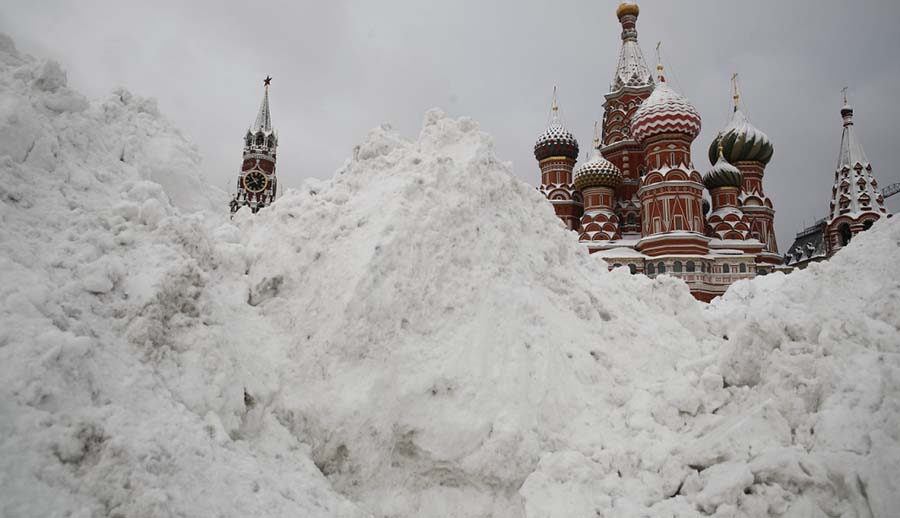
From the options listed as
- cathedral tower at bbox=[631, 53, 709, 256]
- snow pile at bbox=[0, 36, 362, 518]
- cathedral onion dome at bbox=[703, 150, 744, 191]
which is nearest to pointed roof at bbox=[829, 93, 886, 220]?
cathedral onion dome at bbox=[703, 150, 744, 191]

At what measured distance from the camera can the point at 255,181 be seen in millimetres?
44156

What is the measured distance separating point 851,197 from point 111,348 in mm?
35508

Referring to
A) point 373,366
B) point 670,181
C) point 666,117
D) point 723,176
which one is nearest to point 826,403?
point 373,366

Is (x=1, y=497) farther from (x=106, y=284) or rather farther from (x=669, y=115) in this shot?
(x=669, y=115)

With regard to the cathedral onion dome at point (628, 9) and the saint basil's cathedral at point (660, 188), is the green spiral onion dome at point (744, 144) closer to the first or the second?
the saint basil's cathedral at point (660, 188)

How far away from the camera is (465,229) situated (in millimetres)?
5656

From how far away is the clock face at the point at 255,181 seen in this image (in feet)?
144

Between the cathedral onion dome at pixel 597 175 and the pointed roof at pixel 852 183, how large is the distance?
42.6 ft

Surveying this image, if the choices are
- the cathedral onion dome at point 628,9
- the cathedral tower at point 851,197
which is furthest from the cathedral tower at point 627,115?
the cathedral tower at point 851,197

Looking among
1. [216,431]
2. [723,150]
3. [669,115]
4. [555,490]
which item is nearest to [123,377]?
[216,431]

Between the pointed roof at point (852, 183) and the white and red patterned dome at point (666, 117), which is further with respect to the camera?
the pointed roof at point (852, 183)

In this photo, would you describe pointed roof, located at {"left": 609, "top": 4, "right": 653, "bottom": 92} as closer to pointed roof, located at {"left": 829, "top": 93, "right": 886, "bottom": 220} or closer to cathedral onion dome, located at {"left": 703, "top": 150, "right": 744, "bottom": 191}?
cathedral onion dome, located at {"left": 703, "top": 150, "right": 744, "bottom": 191}

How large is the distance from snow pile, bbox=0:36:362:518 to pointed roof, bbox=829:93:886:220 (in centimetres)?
3386

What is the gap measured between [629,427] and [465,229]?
2499 millimetres
